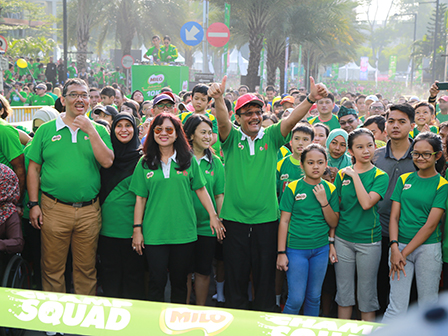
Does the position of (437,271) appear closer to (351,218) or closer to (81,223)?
(351,218)

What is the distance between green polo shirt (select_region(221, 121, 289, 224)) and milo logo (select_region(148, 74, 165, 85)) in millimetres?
8698

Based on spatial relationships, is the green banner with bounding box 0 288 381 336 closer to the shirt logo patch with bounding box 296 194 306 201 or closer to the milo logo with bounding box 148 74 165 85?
the shirt logo patch with bounding box 296 194 306 201

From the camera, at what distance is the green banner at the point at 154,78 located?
12125 mm

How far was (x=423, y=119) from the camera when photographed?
21.2 feet

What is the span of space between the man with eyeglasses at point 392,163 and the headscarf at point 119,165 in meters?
2.28

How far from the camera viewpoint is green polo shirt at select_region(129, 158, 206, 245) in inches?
153

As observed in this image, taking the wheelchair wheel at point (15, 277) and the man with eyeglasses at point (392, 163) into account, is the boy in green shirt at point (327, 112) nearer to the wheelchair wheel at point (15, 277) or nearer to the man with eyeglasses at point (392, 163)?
the man with eyeglasses at point (392, 163)

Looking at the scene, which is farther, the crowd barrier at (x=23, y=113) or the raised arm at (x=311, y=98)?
the crowd barrier at (x=23, y=113)

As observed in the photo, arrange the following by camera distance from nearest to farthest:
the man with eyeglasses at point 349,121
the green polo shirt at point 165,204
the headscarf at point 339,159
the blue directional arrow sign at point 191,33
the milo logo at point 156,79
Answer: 1. the green polo shirt at point 165,204
2. the headscarf at point 339,159
3. the man with eyeglasses at point 349,121
4. the blue directional arrow sign at point 191,33
5. the milo logo at point 156,79

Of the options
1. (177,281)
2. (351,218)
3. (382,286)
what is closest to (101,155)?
(177,281)

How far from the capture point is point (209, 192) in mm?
4406

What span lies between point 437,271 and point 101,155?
2.90 m

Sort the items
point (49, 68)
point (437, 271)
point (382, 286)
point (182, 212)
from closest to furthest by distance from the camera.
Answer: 1. point (437, 271)
2. point (182, 212)
3. point (382, 286)
4. point (49, 68)

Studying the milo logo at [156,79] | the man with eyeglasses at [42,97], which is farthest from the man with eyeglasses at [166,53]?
the man with eyeglasses at [42,97]
